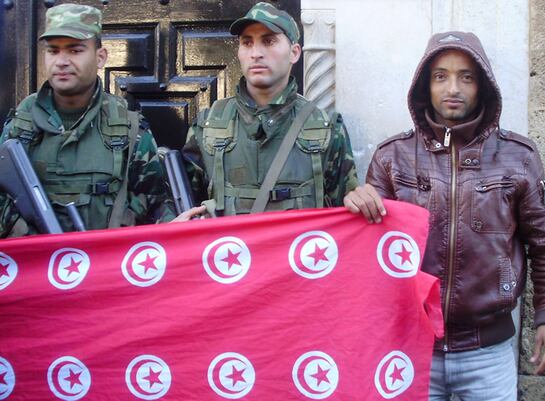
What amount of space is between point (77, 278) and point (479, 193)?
1.66 metres

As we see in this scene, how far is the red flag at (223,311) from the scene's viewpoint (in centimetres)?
309

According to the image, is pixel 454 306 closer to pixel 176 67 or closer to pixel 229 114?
pixel 229 114

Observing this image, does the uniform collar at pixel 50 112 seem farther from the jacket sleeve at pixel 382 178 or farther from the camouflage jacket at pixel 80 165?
the jacket sleeve at pixel 382 178

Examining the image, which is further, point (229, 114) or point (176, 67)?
point (176, 67)

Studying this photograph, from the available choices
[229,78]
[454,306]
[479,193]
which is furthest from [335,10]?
[454,306]

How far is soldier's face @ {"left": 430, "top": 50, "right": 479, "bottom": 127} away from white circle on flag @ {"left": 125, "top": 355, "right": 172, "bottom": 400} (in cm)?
155

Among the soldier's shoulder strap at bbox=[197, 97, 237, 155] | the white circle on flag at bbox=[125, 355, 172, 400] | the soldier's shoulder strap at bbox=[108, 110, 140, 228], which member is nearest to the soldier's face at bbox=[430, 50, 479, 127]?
the soldier's shoulder strap at bbox=[197, 97, 237, 155]

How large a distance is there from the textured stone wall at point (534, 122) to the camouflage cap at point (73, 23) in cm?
223

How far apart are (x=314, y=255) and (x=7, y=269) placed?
1.26 m

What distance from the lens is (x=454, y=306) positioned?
3139mm

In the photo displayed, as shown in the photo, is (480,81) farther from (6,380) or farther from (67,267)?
(6,380)

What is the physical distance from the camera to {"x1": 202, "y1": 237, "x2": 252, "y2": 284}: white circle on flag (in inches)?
125

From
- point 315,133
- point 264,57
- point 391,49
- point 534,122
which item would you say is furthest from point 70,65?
point 534,122

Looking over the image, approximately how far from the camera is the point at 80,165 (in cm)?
373
